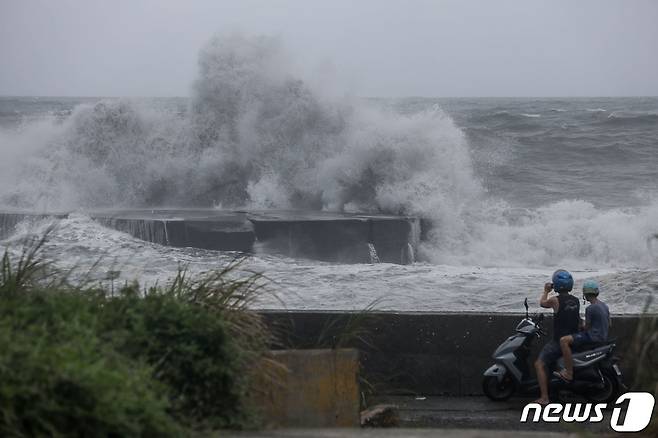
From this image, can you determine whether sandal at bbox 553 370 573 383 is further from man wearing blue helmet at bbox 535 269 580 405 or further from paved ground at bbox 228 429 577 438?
paved ground at bbox 228 429 577 438

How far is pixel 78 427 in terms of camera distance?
404cm

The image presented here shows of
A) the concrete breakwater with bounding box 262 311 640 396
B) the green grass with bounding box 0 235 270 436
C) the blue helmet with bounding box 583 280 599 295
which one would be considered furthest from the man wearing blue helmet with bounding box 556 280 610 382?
the green grass with bounding box 0 235 270 436

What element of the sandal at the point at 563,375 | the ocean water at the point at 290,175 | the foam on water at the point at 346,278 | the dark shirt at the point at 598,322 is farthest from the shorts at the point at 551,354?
the ocean water at the point at 290,175

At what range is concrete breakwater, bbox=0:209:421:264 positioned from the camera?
1617 cm

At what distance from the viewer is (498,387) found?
25.6 feet

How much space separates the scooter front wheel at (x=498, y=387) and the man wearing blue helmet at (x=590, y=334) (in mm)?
411

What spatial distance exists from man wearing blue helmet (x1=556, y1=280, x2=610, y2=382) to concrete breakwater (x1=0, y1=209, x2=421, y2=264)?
27.7 feet

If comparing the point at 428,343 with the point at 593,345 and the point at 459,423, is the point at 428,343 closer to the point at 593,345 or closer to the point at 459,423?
the point at 459,423

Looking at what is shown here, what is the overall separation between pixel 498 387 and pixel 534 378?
1.20 ft

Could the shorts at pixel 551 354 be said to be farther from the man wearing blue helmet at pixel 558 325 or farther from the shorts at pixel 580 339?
the shorts at pixel 580 339

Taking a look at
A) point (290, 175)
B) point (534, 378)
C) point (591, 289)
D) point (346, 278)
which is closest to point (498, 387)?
point (534, 378)

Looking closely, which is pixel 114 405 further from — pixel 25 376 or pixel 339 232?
pixel 339 232

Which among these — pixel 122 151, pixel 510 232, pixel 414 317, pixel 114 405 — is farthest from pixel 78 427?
pixel 122 151

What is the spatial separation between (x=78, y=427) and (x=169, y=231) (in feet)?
41.0
